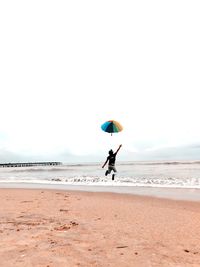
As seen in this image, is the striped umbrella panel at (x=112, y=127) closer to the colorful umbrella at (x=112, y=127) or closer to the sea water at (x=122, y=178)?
the colorful umbrella at (x=112, y=127)

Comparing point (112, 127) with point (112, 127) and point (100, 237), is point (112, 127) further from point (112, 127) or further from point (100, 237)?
point (100, 237)

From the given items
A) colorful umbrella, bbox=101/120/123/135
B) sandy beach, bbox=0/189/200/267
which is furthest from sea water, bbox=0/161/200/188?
sandy beach, bbox=0/189/200/267

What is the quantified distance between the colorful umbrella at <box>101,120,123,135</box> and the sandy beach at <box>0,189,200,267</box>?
39.6ft

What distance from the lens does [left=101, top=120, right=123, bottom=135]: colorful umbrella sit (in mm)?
22000

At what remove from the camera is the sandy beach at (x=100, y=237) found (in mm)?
5043

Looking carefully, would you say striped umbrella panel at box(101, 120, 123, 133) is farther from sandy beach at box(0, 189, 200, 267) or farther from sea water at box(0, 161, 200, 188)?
sandy beach at box(0, 189, 200, 267)

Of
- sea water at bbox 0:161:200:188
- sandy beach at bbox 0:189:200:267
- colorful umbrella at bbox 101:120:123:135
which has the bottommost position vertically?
sandy beach at bbox 0:189:200:267

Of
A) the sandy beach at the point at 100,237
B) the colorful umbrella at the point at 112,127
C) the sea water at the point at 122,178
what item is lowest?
the sandy beach at the point at 100,237

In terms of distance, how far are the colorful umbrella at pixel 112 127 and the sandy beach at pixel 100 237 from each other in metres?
12.1

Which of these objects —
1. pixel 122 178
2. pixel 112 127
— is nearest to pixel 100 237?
pixel 112 127

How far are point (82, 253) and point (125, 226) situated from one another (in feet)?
7.34

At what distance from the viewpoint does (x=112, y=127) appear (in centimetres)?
2203

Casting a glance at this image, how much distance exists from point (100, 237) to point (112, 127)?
15854 mm

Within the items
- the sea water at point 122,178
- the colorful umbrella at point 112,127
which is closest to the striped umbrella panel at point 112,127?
the colorful umbrella at point 112,127
